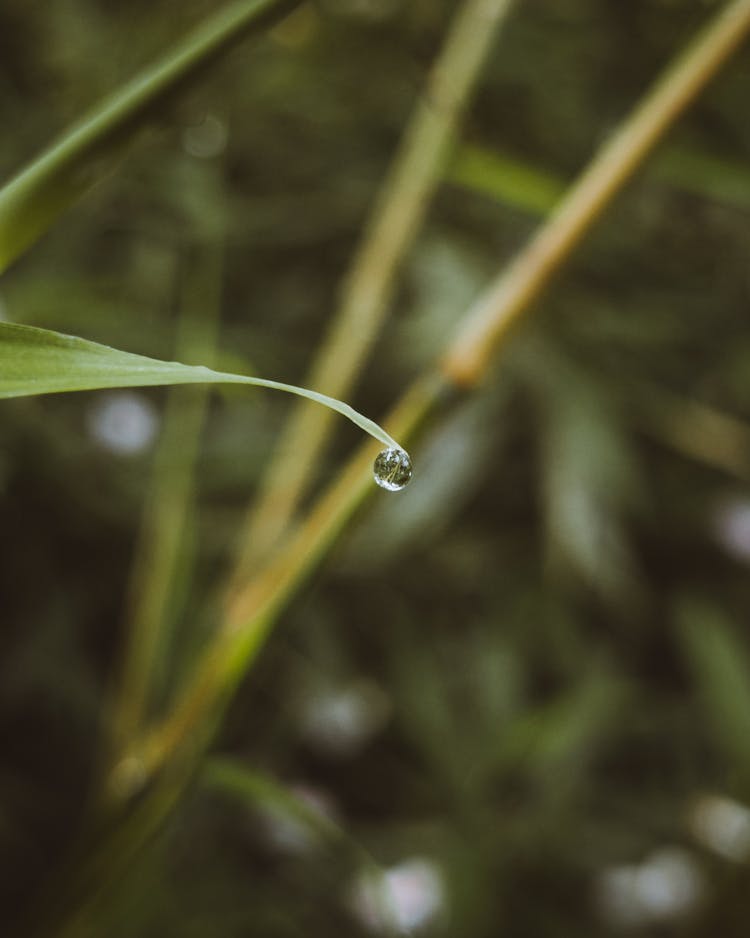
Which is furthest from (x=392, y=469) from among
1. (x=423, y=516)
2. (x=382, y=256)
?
(x=423, y=516)

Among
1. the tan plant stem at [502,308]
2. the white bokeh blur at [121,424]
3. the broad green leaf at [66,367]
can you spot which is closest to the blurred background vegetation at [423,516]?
the white bokeh blur at [121,424]

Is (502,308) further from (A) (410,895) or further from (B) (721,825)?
(B) (721,825)

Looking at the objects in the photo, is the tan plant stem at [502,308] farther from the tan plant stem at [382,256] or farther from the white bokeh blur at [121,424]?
the white bokeh blur at [121,424]

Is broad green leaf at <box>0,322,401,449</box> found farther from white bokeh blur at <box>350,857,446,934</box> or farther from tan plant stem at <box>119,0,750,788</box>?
white bokeh blur at <box>350,857,446,934</box>

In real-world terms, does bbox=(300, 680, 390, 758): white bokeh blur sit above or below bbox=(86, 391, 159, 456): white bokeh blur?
below

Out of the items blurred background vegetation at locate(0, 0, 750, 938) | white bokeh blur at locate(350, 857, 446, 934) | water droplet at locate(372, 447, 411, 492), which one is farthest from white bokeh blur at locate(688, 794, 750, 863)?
water droplet at locate(372, 447, 411, 492)

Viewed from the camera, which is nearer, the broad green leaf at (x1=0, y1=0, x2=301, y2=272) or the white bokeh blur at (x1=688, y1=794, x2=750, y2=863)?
the broad green leaf at (x1=0, y1=0, x2=301, y2=272)

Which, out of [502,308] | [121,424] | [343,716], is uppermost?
[121,424]
